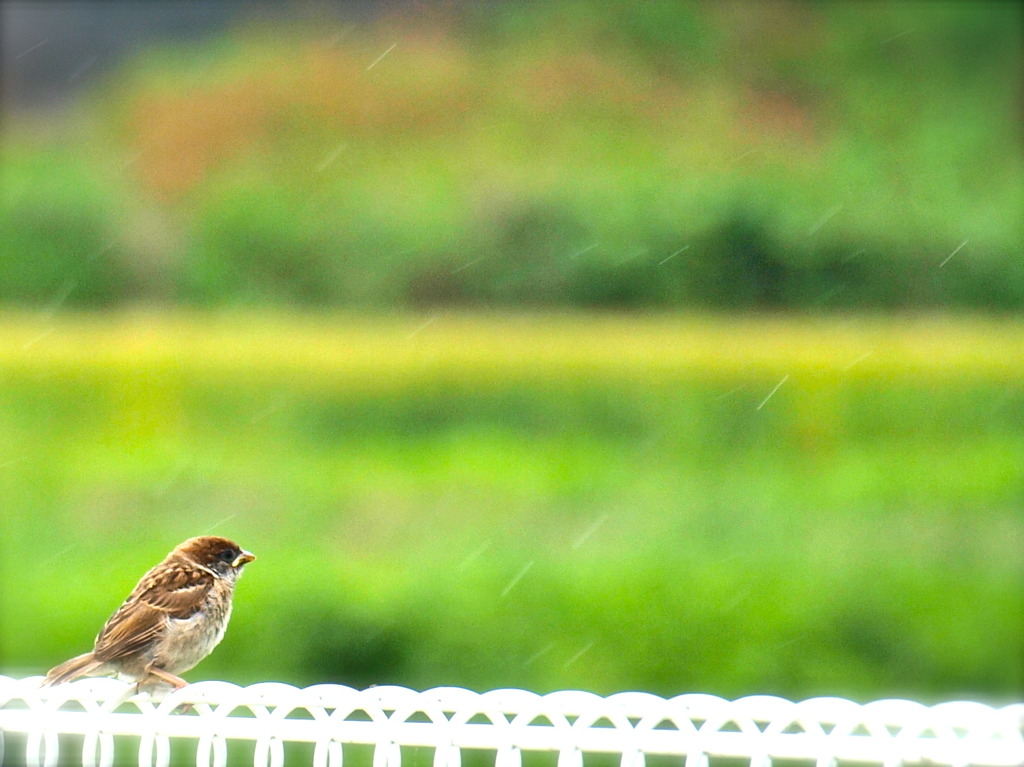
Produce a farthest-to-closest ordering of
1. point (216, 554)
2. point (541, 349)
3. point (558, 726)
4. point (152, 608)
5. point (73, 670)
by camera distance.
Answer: point (541, 349)
point (216, 554)
point (152, 608)
point (73, 670)
point (558, 726)

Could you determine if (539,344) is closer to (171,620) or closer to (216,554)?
(216,554)

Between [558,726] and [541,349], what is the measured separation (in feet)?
13.9

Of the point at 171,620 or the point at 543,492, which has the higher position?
the point at 171,620

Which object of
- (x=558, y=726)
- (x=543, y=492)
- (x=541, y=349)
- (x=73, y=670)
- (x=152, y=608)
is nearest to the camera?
(x=558, y=726)

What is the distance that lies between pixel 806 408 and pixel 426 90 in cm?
467

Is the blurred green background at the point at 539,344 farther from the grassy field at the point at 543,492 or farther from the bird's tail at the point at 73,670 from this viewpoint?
the bird's tail at the point at 73,670

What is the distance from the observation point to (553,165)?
762cm

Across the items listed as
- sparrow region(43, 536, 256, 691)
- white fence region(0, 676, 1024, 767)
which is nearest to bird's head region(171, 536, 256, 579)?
sparrow region(43, 536, 256, 691)

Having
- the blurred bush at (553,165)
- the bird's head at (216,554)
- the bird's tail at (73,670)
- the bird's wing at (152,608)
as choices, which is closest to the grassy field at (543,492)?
the blurred bush at (553,165)

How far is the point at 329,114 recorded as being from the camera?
29.4ft

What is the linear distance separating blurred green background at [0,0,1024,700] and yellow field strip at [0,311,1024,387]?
0.07 ft

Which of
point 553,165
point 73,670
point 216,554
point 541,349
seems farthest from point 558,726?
point 553,165

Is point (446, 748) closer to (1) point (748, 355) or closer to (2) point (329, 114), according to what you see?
(1) point (748, 355)

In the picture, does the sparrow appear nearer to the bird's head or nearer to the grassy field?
the bird's head
